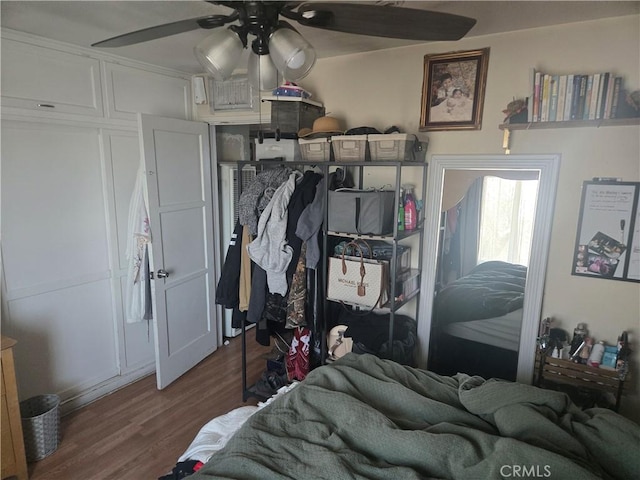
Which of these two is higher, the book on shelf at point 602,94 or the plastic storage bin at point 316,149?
the book on shelf at point 602,94

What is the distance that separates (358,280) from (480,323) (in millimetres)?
970

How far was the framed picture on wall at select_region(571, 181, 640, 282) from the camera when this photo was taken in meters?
1.99

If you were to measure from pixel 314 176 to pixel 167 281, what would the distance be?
1339 mm

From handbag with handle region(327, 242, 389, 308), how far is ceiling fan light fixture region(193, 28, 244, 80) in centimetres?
135

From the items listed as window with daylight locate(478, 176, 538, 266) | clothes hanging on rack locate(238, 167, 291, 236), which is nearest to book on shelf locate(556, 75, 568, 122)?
window with daylight locate(478, 176, 538, 266)

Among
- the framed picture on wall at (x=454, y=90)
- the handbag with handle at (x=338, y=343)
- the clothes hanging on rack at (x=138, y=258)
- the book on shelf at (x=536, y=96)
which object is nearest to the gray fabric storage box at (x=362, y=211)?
the framed picture on wall at (x=454, y=90)

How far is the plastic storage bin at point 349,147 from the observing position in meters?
2.28

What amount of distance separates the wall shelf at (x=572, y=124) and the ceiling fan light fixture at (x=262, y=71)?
1315 millimetres

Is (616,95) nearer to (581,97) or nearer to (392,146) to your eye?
(581,97)

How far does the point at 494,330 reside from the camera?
258cm

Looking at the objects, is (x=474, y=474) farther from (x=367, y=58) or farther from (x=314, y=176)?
(x=367, y=58)

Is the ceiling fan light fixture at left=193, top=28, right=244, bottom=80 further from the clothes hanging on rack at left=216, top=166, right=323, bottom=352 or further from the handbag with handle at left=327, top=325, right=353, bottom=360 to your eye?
the handbag with handle at left=327, top=325, right=353, bottom=360

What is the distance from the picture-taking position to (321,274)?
2.51 metres

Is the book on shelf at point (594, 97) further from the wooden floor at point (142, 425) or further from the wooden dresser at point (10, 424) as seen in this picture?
the wooden dresser at point (10, 424)
